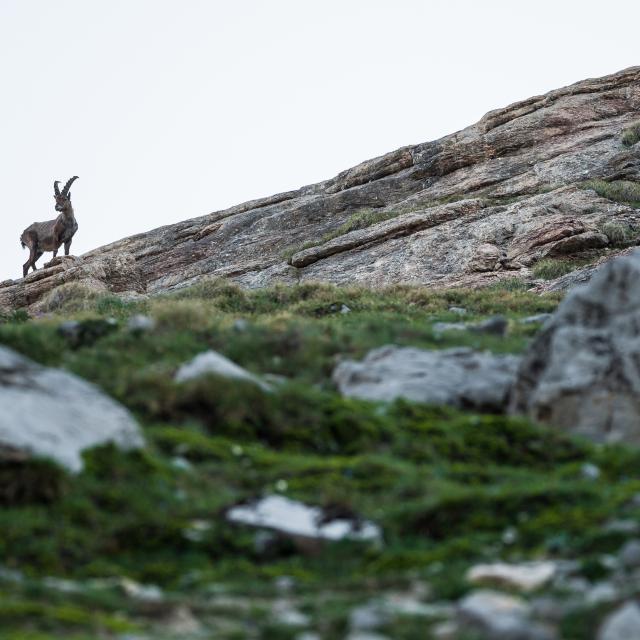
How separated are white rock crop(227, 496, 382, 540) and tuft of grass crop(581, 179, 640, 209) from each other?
21.3m

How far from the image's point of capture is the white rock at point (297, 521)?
7.78 metres

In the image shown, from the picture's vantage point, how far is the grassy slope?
22.1 ft

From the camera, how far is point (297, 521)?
7.95 meters

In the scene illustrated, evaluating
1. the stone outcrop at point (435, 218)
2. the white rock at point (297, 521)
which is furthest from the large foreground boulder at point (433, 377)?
the stone outcrop at point (435, 218)

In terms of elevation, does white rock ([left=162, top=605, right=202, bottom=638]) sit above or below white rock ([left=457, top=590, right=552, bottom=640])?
above

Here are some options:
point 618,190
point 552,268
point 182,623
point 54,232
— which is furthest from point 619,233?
point 182,623

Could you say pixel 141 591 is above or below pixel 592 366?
below

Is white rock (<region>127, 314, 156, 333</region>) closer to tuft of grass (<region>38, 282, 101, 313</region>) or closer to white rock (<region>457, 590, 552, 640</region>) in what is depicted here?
white rock (<region>457, 590, 552, 640</region>)

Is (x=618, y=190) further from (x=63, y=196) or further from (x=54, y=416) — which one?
→ (x=54, y=416)

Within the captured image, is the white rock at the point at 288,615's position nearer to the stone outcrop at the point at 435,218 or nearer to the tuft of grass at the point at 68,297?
the stone outcrop at the point at 435,218

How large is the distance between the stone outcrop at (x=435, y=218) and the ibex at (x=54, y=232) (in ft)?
3.82

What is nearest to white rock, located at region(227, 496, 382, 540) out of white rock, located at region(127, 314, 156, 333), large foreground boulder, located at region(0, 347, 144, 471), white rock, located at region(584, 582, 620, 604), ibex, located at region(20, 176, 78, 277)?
large foreground boulder, located at region(0, 347, 144, 471)

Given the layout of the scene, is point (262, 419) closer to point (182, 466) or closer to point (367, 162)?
point (182, 466)

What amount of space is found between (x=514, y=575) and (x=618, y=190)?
23299mm
